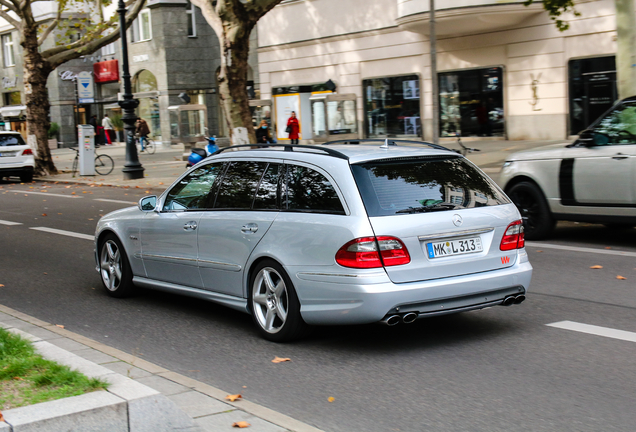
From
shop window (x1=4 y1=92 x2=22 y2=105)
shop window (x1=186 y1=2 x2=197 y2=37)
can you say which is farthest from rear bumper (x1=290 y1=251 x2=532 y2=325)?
shop window (x1=4 y1=92 x2=22 y2=105)

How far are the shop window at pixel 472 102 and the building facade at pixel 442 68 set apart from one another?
0.12 feet

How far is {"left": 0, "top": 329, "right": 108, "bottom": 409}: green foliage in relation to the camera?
3.95 metres

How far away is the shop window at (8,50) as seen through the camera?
183ft

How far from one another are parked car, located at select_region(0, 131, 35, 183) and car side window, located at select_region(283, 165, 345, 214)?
2149cm

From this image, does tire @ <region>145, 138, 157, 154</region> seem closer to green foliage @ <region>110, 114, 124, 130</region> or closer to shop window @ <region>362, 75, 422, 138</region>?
green foliage @ <region>110, 114, 124, 130</region>

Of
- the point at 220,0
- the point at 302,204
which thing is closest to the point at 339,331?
the point at 302,204

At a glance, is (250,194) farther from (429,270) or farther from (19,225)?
(19,225)

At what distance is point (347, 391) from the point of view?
Result: 4.70 m

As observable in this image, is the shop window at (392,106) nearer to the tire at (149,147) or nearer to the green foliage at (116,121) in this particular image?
the tire at (149,147)

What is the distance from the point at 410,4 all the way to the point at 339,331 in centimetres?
2191

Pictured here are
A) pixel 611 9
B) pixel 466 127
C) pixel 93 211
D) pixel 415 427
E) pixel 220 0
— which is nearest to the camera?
pixel 415 427

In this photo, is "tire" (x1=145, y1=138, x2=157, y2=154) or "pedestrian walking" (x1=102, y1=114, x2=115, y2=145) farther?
"pedestrian walking" (x1=102, y1=114, x2=115, y2=145)

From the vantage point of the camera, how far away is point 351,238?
5.16 m

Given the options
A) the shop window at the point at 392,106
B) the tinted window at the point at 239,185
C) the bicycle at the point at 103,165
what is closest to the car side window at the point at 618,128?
the tinted window at the point at 239,185
